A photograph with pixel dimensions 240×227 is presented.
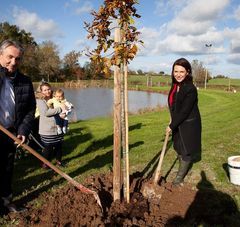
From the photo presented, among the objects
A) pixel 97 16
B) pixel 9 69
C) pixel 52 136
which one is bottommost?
pixel 52 136

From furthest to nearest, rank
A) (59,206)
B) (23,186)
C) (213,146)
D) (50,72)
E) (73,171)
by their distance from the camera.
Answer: (50,72) < (213,146) < (73,171) < (23,186) < (59,206)

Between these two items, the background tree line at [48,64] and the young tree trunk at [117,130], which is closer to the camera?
the young tree trunk at [117,130]

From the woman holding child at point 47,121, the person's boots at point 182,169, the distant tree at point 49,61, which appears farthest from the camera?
the distant tree at point 49,61

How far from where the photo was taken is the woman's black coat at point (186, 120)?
209 inches

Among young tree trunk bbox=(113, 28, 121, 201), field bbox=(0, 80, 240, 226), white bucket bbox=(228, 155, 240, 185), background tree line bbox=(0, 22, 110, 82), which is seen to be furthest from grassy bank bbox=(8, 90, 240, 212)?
background tree line bbox=(0, 22, 110, 82)

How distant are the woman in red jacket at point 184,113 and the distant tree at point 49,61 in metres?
57.8

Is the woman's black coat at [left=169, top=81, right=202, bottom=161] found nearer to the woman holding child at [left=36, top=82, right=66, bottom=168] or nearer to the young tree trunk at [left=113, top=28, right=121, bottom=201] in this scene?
the young tree trunk at [left=113, top=28, right=121, bottom=201]

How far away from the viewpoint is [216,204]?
16.7ft

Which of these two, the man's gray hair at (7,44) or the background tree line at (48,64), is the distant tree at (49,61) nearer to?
the background tree line at (48,64)

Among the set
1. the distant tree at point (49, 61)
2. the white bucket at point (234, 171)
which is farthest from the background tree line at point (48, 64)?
the white bucket at point (234, 171)

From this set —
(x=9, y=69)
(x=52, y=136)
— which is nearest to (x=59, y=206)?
(x=9, y=69)

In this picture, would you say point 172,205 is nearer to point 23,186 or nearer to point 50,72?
point 23,186

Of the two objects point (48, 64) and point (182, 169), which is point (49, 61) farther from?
point (182, 169)

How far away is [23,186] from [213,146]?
5.33m
